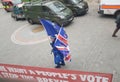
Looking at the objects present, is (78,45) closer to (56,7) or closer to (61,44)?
(61,44)

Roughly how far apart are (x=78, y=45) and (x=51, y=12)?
3.86 metres

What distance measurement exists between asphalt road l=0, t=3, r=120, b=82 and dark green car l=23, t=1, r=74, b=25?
0.67 m

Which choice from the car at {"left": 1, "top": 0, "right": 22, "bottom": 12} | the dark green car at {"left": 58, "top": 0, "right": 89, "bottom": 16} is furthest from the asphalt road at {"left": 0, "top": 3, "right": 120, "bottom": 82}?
the car at {"left": 1, "top": 0, "right": 22, "bottom": 12}

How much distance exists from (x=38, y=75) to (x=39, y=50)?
590 centimetres

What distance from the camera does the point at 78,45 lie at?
36.3 feet

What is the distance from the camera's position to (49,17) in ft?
45.7

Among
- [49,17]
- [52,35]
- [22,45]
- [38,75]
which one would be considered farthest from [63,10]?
[38,75]

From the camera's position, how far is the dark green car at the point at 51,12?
1356cm

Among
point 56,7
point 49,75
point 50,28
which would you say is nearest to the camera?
point 49,75

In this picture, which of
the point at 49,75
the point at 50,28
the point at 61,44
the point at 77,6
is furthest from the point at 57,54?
the point at 77,6

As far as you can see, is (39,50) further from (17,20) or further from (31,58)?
(17,20)

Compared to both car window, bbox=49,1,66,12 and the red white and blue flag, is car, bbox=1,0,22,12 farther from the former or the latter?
the red white and blue flag

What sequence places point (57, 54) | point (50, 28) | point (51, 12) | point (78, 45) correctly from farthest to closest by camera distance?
point (51, 12), point (78, 45), point (57, 54), point (50, 28)

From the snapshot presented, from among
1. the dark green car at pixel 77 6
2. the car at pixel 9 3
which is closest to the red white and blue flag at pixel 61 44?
the dark green car at pixel 77 6
